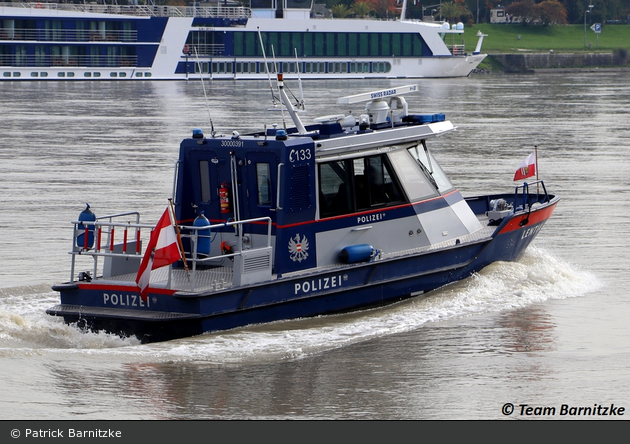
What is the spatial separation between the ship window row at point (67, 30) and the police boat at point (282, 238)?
66.1m

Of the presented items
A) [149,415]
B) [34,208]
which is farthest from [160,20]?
[149,415]

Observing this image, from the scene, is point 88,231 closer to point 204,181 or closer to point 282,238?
point 204,181

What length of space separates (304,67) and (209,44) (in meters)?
7.64

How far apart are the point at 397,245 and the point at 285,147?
2.08m

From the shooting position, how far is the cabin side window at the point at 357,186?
39.4 feet

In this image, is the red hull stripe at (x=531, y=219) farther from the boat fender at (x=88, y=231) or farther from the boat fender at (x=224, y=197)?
the boat fender at (x=88, y=231)

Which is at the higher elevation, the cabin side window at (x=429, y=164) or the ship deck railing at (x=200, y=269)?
the cabin side window at (x=429, y=164)

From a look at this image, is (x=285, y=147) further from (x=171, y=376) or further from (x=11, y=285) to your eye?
(x=11, y=285)

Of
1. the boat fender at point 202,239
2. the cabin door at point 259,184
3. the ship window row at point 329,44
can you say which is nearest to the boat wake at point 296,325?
the boat fender at point 202,239

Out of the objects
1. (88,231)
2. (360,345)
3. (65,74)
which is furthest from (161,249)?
(65,74)

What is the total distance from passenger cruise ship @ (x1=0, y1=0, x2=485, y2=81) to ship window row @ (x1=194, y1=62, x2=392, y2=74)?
0.26ft

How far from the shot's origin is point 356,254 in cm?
1198

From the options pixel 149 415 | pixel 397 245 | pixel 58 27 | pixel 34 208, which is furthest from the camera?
pixel 58 27
